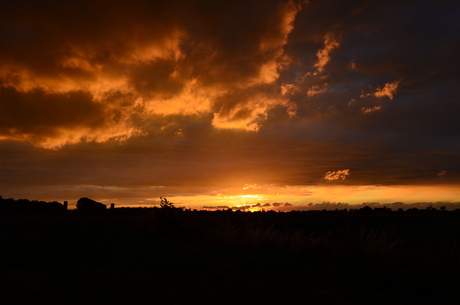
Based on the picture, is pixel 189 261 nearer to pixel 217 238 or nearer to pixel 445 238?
pixel 217 238

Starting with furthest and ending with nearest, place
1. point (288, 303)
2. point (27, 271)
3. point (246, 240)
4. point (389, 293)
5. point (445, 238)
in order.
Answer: point (445, 238) → point (246, 240) → point (27, 271) → point (389, 293) → point (288, 303)

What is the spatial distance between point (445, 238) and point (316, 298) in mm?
30289

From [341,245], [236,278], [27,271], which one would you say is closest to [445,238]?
[341,245]

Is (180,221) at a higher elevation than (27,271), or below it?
higher

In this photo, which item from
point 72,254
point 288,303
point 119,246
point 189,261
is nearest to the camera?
point 288,303

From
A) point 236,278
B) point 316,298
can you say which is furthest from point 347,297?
point 236,278

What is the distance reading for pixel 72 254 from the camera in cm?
1310

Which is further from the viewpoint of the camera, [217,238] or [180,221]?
[180,221]

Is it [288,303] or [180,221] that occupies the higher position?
[180,221]

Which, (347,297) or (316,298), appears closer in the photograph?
(316,298)

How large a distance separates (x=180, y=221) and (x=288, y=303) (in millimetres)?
14381

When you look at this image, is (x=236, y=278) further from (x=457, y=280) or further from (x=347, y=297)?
(x=457, y=280)

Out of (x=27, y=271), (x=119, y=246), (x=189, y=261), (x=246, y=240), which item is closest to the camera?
(x=27, y=271)

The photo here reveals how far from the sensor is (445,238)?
3241 centimetres
